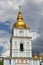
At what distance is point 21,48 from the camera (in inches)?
1996

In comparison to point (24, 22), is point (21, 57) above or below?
below

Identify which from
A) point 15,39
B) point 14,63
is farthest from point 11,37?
point 14,63

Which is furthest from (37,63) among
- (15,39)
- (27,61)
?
(15,39)

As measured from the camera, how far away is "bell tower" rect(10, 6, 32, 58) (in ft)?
164

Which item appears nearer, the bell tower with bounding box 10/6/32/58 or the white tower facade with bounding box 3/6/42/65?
the white tower facade with bounding box 3/6/42/65

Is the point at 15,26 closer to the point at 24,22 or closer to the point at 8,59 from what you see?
the point at 24,22

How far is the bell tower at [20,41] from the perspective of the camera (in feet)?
164

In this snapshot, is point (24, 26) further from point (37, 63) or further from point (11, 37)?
point (37, 63)

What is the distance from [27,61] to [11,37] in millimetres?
4449

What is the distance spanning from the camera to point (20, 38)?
5034cm

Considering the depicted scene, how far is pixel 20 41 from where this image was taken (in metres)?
50.3

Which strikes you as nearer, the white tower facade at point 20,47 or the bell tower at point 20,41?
the white tower facade at point 20,47

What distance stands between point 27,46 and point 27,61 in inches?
92.1

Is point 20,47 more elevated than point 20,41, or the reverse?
point 20,41
